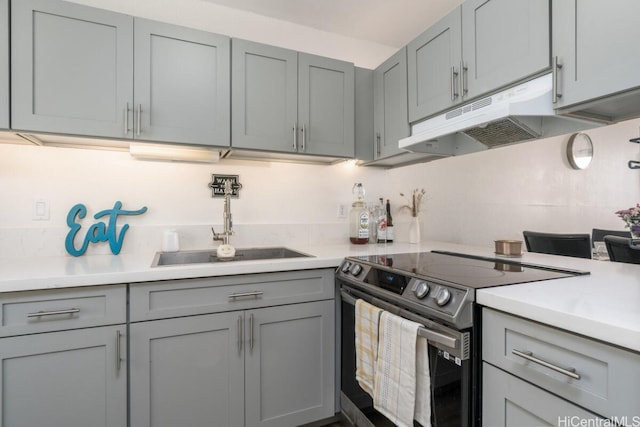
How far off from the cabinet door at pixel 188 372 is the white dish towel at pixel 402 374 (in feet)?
2.10

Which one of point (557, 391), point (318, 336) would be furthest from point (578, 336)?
point (318, 336)

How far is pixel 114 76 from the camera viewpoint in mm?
1528

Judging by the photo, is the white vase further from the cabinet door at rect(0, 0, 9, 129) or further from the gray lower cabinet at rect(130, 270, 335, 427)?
the cabinet door at rect(0, 0, 9, 129)

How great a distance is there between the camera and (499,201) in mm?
2766

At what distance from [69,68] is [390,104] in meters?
1.72

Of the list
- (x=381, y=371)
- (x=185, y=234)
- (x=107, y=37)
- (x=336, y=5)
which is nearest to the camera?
(x=381, y=371)

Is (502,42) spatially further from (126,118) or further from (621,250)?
(126,118)

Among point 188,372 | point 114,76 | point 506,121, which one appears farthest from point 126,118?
point 506,121

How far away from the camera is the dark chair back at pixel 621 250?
5.41 feet

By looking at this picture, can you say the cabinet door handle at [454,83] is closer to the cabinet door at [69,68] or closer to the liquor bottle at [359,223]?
the liquor bottle at [359,223]

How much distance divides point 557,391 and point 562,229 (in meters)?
2.56

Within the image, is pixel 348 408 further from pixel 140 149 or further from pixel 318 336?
pixel 140 149

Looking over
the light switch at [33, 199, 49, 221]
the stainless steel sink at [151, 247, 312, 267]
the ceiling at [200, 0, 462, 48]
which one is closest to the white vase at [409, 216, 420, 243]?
the stainless steel sink at [151, 247, 312, 267]

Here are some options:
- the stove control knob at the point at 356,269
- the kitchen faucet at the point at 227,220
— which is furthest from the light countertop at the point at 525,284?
the kitchen faucet at the point at 227,220
